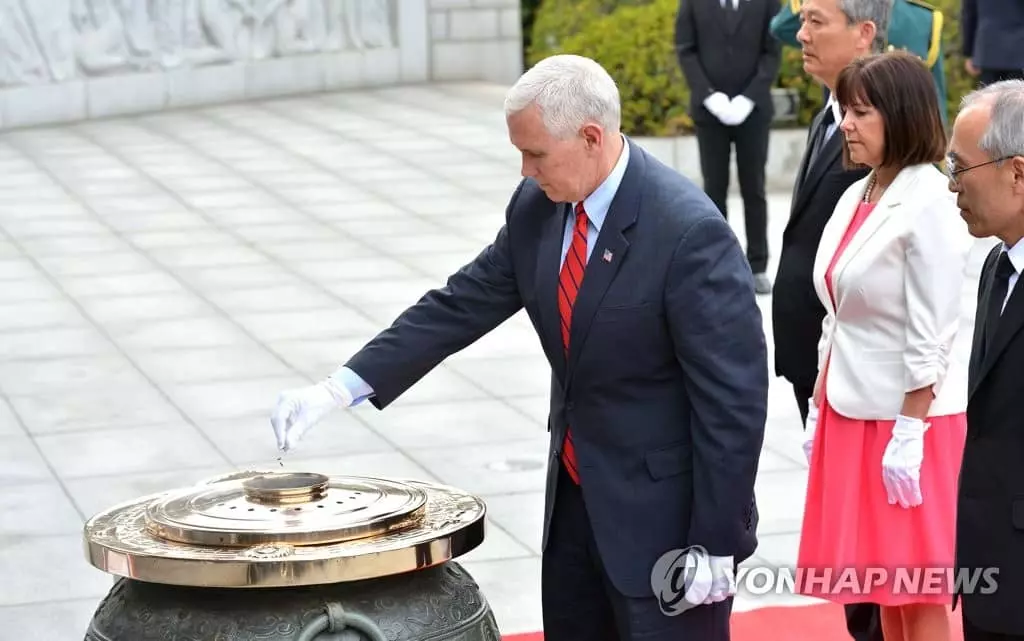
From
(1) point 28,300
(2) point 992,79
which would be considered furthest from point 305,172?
(2) point 992,79

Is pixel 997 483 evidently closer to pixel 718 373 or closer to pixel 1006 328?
pixel 1006 328

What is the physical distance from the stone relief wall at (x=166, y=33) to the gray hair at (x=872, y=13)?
39.8 feet

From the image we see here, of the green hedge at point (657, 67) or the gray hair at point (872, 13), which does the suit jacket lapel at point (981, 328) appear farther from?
the green hedge at point (657, 67)

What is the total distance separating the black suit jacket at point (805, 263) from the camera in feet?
16.5

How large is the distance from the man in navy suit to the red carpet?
5.20 feet

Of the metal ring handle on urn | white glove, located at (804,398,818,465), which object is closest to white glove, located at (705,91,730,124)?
white glove, located at (804,398,818,465)

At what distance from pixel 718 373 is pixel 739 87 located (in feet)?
24.5

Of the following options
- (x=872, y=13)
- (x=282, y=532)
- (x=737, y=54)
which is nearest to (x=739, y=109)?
(x=737, y=54)

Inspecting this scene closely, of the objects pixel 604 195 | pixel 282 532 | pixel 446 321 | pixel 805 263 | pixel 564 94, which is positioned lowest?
pixel 805 263

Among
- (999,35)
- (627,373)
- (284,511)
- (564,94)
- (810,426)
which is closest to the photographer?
(284,511)

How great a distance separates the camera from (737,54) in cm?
1075

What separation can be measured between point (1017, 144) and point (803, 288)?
5.53 ft

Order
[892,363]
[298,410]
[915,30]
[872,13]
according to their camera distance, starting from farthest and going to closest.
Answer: [915,30], [872,13], [892,363], [298,410]

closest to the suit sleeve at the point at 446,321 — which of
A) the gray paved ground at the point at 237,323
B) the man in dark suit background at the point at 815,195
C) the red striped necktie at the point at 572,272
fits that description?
the red striped necktie at the point at 572,272
